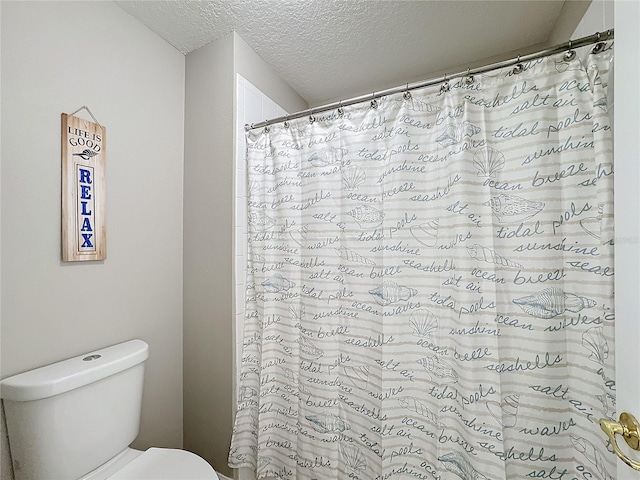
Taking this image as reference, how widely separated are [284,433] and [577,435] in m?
1.18

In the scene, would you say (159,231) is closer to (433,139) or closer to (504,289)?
(433,139)

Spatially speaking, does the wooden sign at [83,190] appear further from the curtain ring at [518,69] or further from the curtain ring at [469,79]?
the curtain ring at [518,69]

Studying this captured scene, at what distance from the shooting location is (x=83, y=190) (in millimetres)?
1211

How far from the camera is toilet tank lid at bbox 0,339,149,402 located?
949 mm

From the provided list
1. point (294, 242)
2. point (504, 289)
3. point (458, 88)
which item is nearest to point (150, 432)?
point (294, 242)

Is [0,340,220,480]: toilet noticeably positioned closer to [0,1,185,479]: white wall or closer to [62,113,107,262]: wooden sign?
[0,1,185,479]: white wall

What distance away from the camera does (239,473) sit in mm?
1518

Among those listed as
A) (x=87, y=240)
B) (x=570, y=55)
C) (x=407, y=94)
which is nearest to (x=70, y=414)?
(x=87, y=240)

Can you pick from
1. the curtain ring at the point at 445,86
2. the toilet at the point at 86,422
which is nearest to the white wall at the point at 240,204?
the toilet at the point at 86,422

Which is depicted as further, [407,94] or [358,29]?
[358,29]

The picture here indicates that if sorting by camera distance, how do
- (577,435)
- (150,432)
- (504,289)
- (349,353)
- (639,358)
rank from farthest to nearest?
(150,432) < (349,353) < (504,289) < (577,435) < (639,358)

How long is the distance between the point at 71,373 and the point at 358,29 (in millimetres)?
1941

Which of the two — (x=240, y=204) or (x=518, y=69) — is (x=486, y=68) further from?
(x=240, y=204)

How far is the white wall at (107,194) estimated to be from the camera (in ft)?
3.37
